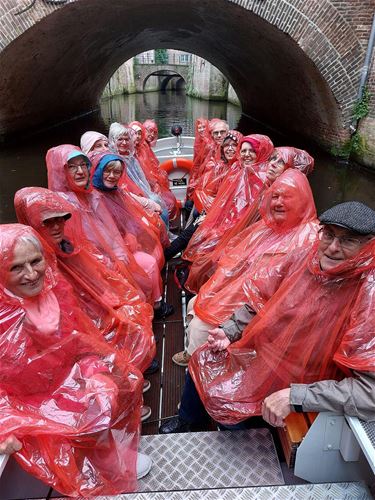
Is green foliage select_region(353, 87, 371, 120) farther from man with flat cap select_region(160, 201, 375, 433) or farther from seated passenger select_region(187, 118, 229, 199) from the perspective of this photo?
man with flat cap select_region(160, 201, 375, 433)

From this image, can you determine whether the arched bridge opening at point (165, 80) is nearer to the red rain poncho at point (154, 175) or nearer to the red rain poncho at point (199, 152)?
the red rain poncho at point (199, 152)

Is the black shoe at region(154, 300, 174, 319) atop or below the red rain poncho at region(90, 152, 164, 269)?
below

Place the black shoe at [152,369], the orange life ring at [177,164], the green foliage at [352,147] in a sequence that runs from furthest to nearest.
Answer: the green foliage at [352,147]
the orange life ring at [177,164]
the black shoe at [152,369]

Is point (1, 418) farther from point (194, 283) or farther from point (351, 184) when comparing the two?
point (351, 184)

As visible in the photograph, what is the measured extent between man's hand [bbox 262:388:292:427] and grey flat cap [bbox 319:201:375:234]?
0.73 metres

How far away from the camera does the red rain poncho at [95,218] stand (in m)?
2.75

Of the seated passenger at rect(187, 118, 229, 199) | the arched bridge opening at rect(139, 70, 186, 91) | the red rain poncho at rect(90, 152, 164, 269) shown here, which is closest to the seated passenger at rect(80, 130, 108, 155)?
the red rain poncho at rect(90, 152, 164, 269)

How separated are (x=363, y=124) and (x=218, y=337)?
27.9 ft

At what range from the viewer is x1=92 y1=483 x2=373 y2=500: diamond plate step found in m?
1.61

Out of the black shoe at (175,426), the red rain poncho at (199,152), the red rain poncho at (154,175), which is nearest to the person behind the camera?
the black shoe at (175,426)

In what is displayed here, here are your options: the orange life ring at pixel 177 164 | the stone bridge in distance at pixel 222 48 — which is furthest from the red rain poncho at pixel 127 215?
the stone bridge in distance at pixel 222 48

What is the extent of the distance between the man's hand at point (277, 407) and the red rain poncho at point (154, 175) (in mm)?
3932

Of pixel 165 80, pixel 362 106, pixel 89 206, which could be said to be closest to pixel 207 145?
pixel 89 206

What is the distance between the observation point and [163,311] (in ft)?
11.9
